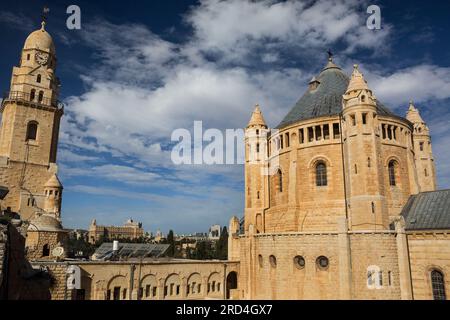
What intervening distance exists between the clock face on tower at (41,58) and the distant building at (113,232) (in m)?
112

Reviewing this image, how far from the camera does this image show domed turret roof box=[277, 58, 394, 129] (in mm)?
35844

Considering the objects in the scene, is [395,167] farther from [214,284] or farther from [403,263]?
[214,284]

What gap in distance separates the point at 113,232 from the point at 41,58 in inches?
5370

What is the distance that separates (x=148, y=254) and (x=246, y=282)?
35.9 ft

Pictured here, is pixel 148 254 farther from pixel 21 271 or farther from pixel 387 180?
pixel 387 180

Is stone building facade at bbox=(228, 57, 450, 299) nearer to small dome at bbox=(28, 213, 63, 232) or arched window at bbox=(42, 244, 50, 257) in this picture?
small dome at bbox=(28, 213, 63, 232)

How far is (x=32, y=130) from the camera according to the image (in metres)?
39.1

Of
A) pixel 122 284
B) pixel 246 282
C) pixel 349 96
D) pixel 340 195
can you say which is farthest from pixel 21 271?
pixel 349 96

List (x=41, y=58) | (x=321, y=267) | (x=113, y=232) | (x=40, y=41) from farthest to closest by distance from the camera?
(x=113, y=232)
(x=40, y=41)
(x=41, y=58)
(x=321, y=267)

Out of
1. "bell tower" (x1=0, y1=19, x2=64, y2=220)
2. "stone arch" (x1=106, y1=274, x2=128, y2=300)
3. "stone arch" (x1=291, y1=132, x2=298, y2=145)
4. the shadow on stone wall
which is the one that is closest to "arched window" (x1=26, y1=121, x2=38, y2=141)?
"bell tower" (x1=0, y1=19, x2=64, y2=220)

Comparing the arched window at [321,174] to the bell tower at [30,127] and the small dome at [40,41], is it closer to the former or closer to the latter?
the bell tower at [30,127]

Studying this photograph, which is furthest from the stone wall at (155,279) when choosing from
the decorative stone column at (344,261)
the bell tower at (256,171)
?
the decorative stone column at (344,261)

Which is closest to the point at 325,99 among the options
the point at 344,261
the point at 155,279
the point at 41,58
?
the point at 344,261

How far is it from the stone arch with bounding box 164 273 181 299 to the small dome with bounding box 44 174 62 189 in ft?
53.5
